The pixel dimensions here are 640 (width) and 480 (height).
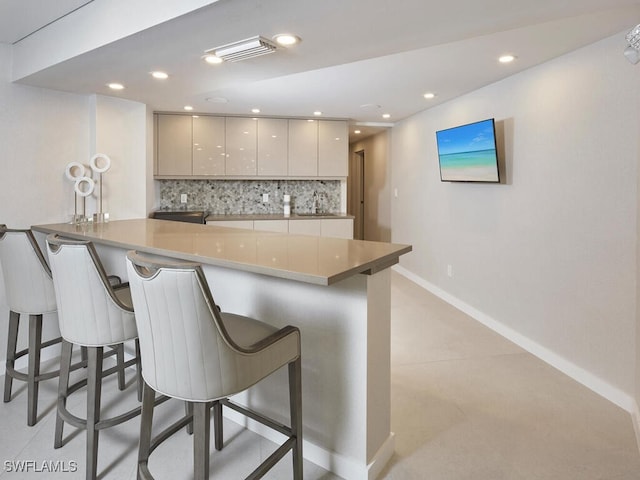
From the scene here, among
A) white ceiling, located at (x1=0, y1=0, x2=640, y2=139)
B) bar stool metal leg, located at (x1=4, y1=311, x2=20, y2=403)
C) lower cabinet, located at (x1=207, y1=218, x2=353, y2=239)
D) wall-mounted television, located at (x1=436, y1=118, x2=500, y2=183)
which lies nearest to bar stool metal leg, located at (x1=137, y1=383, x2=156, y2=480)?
bar stool metal leg, located at (x1=4, y1=311, x2=20, y2=403)

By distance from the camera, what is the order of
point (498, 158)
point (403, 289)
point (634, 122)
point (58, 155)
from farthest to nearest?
point (403, 289), point (498, 158), point (58, 155), point (634, 122)

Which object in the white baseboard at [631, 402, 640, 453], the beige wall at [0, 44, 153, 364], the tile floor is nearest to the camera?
the tile floor

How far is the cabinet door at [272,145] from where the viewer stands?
5.46m

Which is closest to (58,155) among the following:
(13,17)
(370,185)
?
(13,17)

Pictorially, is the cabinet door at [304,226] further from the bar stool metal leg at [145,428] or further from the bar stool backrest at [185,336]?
the bar stool backrest at [185,336]

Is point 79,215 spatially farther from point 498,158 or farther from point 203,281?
point 498,158

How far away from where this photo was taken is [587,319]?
9.09 feet

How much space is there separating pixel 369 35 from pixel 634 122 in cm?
169

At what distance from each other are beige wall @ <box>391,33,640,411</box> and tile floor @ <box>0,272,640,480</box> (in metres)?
0.33

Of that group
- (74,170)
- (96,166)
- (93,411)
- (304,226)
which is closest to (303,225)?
(304,226)

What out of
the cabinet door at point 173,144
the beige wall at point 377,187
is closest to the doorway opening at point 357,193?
the beige wall at point 377,187

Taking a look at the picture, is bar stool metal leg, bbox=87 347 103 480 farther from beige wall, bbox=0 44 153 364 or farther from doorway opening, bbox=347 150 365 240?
doorway opening, bbox=347 150 365 240

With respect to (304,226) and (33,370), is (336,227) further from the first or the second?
(33,370)

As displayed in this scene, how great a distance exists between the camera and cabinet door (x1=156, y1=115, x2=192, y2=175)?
5.21 m
